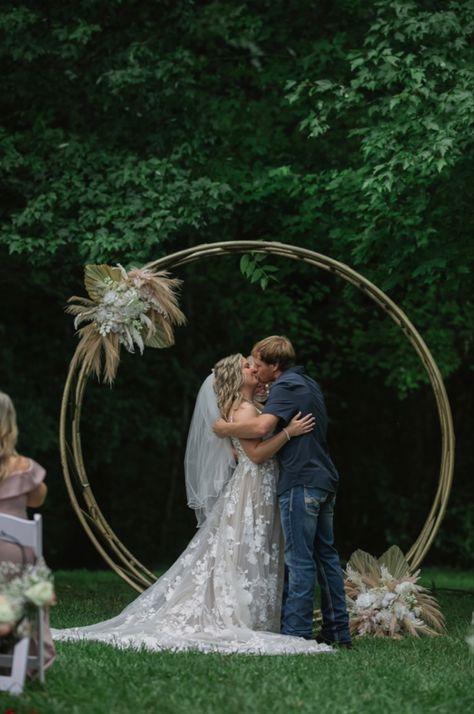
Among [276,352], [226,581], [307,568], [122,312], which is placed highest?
[122,312]

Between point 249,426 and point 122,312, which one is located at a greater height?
point 122,312

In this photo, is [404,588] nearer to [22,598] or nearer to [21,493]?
[21,493]

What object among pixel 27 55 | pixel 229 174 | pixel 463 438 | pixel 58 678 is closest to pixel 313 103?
pixel 229 174

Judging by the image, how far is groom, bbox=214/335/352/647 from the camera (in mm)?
8000

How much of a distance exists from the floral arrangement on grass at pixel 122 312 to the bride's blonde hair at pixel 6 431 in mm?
2931

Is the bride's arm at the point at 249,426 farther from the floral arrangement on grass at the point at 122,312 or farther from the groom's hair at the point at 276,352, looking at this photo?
the floral arrangement on grass at the point at 122,312

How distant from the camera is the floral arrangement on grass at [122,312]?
8.98 metres

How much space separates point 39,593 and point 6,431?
2.87 feet

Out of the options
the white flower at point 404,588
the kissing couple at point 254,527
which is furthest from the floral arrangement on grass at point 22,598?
the white flower at point 404,588

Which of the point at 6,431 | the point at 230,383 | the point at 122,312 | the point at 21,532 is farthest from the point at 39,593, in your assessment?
the point at 122,312

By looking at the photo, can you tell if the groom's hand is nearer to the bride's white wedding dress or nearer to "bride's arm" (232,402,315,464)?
"bride's arm" (232,402,315,464)

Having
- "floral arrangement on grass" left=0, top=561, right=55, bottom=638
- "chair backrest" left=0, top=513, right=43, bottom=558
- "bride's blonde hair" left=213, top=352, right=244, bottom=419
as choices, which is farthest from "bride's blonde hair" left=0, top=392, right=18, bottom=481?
"bride's blonde hair" left=213, top=352, right=244, bottom=419

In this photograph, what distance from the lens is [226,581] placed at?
8195mm

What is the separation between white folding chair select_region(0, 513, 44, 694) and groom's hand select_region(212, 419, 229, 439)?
2543mm
